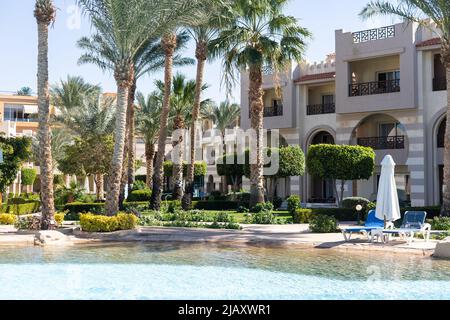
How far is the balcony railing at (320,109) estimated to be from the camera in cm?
3484

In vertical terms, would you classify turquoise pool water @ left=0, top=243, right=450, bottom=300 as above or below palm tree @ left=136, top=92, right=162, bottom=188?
below

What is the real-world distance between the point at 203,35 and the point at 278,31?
6.26 m

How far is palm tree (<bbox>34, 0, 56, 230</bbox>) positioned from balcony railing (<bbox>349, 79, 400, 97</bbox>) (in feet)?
61.8

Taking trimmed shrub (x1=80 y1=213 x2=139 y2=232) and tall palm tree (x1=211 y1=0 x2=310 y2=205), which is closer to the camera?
trimmed shrub (x1=80 y1=213 x2=139 y2=232)

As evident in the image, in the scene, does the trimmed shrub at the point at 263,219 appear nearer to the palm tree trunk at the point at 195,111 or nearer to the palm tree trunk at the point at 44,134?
the palm tree trunk at the point at 195,111

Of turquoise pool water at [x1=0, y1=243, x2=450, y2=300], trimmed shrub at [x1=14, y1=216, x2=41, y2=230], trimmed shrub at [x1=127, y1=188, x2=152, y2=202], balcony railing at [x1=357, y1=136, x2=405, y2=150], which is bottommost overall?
turquoise pool water at [x1=0, y1=243, x2=450, y2=300]

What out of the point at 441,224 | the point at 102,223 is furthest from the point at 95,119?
the point at 441,224

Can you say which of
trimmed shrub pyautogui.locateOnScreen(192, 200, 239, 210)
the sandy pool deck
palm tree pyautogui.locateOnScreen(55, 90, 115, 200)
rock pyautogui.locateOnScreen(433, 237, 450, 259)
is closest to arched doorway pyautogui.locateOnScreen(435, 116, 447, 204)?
trimmed shrub pyautogui.locateOnScreen(192, 200, 239, 210)

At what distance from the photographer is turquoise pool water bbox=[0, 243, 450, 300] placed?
30.3 ft

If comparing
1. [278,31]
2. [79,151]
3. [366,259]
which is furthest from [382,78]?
[366,259]

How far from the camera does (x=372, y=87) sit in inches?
1249

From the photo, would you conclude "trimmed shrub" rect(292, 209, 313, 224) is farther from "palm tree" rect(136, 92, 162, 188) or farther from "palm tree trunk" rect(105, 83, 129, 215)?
"palm tree" rect(136, 92, 162, 188)

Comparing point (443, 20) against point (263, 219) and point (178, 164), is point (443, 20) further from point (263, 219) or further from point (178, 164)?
point (178, 164)

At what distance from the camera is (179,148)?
32219 mm
